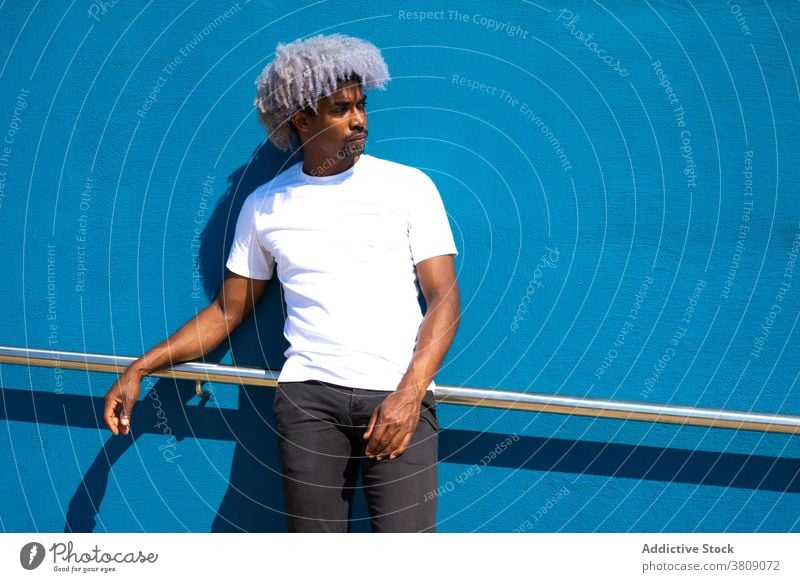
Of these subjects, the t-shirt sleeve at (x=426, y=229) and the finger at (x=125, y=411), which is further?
the finger at (x=125, y=411)

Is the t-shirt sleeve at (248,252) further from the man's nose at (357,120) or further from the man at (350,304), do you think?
the man's nose at (357,120)

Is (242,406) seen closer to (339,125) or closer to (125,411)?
(125,411)

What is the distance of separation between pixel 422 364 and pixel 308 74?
32.6 inches

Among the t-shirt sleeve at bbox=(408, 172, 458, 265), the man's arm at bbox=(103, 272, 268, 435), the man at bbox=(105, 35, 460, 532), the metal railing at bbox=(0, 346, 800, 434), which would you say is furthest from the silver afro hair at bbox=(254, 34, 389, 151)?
the metal railing at bbox=(0, 346, 800, 434)

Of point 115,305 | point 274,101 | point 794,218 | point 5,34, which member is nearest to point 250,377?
point 115,305

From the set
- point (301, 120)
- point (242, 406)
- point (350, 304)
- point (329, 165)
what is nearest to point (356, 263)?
point (350, 304)

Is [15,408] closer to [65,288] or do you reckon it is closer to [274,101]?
[65,288]

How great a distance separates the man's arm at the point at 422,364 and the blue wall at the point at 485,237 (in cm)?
24

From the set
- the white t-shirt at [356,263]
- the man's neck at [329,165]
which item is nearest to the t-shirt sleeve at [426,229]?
the white t-shirt at [356,263]

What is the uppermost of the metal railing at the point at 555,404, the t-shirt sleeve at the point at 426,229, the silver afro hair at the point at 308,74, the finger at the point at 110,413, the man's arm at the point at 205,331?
the silver afro hair at the point at 308,74

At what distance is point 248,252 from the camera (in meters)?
2.59

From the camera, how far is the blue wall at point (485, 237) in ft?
8.32

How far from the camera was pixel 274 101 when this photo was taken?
8.30 ft

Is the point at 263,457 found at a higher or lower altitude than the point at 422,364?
lower
